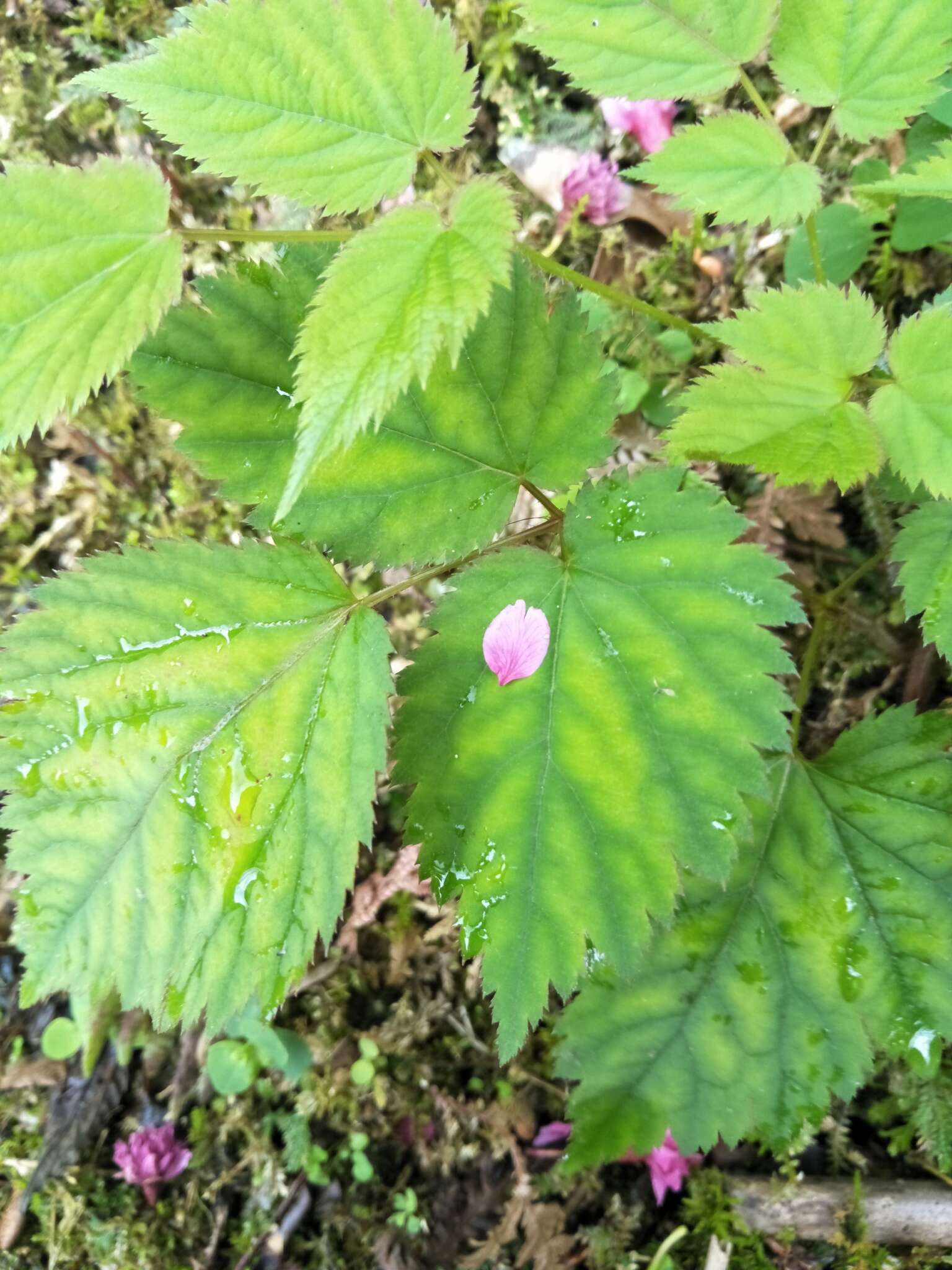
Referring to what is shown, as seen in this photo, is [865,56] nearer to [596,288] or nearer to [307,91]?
[596,288]

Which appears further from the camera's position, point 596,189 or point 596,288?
point 596,189

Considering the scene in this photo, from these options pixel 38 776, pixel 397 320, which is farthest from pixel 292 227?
pixel 38 776

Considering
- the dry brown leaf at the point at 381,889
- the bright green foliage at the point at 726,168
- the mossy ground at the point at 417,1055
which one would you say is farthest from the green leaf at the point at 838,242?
the dry brown leaf at the point at 381,889

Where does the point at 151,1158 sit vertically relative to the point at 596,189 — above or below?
below

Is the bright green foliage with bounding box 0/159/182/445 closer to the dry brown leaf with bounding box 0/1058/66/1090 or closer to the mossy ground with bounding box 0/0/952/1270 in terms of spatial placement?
the mossy ground with bounding box 0/0/952/1270

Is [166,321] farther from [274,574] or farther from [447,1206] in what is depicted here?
[447,1206]

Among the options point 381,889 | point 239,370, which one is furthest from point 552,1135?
point 239,370
